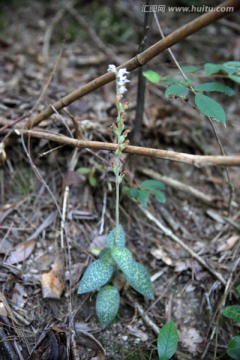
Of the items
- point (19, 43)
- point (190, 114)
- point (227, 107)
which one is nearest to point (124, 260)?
point (190, 114)

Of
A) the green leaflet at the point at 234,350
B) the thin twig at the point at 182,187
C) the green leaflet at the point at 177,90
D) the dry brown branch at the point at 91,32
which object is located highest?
the dry brown branch at the point at 91,32

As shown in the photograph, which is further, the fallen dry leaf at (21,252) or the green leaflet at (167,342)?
the fallen dry leaf at (21,252)

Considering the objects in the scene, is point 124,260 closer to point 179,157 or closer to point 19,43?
point 179,157

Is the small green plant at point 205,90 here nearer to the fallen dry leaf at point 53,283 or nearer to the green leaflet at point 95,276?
the green leaflet at point 95,276

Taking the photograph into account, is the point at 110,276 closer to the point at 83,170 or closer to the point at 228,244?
the point at 83,170

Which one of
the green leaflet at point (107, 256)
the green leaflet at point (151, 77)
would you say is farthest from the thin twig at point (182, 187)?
the green leaflet at point (107, 256)

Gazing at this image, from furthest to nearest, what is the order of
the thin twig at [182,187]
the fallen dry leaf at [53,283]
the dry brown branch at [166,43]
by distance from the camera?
1. the thin twig at [182,187]
2. the fallen dry leaf at [53,283]
3. the dry brown branch at [166,43]

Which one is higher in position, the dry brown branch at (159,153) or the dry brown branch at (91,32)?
the dry brown branch at (91,32)

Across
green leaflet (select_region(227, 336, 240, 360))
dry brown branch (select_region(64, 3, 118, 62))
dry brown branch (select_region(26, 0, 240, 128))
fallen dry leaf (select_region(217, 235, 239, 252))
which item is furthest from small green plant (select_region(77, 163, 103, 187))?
dry brown branch (select_region(64, 3, 118, 62))
